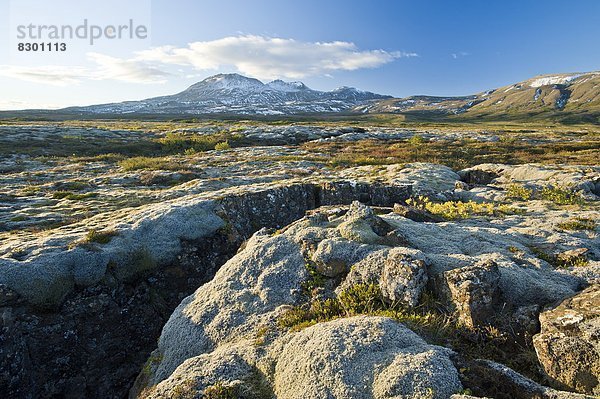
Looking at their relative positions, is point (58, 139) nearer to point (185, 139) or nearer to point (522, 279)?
point (185, 139)

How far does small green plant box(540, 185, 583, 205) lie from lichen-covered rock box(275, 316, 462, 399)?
688 inches

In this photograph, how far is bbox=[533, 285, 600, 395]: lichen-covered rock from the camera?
22.6 ft

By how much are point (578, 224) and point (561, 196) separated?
679 centimetres

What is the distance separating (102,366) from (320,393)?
9.52 m

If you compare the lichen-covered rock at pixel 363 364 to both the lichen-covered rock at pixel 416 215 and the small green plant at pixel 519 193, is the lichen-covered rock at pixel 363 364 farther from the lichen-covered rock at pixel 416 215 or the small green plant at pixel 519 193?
the small green plant at pixel 519 193

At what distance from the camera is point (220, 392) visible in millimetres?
7496

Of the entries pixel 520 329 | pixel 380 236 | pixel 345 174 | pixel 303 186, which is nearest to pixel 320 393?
pixel 520 329

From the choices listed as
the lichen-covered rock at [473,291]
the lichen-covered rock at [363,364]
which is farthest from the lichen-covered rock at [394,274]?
the lichen-covered rock at [363,364]

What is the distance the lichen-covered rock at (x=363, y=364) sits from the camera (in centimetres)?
651

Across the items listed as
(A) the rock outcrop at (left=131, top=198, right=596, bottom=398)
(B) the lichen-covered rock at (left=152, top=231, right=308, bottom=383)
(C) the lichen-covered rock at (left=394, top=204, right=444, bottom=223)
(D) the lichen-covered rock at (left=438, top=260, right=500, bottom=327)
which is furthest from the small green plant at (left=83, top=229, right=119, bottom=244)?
(D) the lichen-covered rock at (left=438, top=260, right=500, bottom=327)

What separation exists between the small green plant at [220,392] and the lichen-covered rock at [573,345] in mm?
6867

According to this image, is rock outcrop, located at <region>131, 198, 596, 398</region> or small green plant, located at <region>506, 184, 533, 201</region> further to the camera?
small green plant, located at <region>506, 184, 533, 201</region>

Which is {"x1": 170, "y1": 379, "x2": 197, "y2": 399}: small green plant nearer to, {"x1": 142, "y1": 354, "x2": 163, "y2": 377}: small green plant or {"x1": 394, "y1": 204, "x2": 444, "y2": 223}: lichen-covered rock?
{"x1": 142, "y1": 354, "x2": 163, "y2": 377}: small green plant

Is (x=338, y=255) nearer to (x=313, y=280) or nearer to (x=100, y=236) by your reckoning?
(x=313, y=280)
